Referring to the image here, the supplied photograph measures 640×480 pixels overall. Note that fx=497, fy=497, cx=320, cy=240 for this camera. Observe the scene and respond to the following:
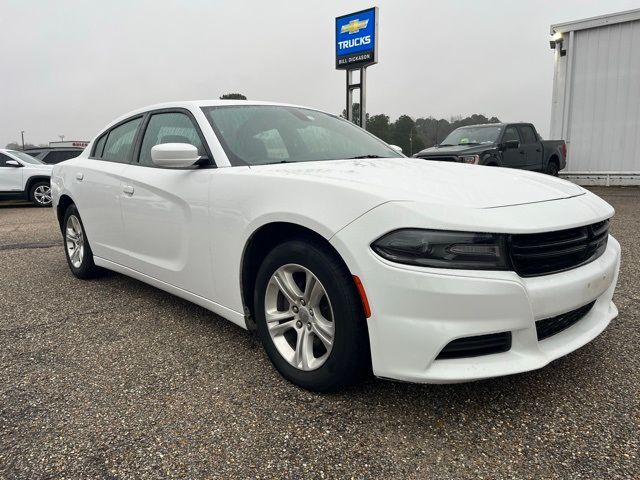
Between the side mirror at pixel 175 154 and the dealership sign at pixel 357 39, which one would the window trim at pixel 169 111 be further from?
the dealership sign at pixel 357 39

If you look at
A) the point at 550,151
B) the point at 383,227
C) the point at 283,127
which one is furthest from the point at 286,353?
the point at 550,151

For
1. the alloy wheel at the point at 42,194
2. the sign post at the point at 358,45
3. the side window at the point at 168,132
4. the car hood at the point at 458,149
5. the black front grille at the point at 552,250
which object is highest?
the sign post at the point at 358,45

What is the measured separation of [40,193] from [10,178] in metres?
0.74

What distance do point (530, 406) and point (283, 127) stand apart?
83.2 inches

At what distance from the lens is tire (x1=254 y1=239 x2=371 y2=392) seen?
2.08 m

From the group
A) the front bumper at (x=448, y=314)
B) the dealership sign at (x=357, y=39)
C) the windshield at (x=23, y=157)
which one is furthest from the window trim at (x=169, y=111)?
the dealership sign at (x=357, y=39)

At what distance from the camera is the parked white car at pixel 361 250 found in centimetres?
190

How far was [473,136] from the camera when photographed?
1119 cm

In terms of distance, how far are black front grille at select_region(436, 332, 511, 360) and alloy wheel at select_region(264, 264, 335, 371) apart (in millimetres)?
505

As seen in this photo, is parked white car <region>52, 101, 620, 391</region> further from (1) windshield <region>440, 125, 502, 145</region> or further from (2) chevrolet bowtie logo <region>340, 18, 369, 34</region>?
(2) chevrolet bowtie logo <region>340, 18, 369, 34</region>

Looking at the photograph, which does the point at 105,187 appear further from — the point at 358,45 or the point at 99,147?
the point at 358,45

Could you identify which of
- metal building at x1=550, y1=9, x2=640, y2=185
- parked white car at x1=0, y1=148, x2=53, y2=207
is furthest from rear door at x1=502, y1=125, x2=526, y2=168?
parked white car at x1=0, y1=148, x2=53, y2=207

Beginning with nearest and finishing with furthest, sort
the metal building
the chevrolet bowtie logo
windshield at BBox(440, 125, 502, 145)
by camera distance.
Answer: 1. windshield at BBox(440, 125, 502, 145)
2. the metal building
3. the chevrolet bowtie logo

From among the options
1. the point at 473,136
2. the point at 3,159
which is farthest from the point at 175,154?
the point at 3,159
